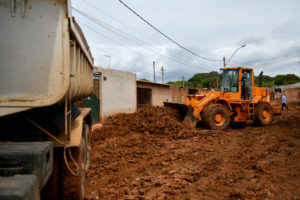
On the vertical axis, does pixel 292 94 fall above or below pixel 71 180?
above

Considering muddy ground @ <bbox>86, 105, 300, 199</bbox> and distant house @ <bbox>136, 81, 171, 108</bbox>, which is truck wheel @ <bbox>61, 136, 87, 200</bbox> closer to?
muddy ground @ <bbox>86, 105, 300, 199</bbox>

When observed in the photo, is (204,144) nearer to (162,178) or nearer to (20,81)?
(162,178)

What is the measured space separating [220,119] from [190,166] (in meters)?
4.94

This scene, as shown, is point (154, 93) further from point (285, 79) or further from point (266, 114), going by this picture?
point (285, 79)

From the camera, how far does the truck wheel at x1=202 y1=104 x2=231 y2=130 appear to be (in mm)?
8375

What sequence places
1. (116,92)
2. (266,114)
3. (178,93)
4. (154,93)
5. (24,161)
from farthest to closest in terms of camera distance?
1. (178,93)
2. (154,93)
3. (116,92)
4. (266,114)
5. (24,161)

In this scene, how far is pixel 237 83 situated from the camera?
9727mm

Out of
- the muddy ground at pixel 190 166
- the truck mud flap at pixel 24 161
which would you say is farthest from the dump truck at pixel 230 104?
the truck mud flap at pixel 24 161

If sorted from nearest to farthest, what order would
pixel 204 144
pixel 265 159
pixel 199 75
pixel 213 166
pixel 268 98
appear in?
pixel 213 166 < pixel 265 159 < pixel 204 144 < pixel 268 98 < pixel 199 75

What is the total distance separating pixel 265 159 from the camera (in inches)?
185

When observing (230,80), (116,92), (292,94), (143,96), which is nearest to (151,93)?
(143,96)

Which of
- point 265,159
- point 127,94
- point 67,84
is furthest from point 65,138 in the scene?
point 127,94

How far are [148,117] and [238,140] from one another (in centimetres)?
367

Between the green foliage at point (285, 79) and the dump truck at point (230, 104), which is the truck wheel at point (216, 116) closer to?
the dump truck at point (230, 104)
